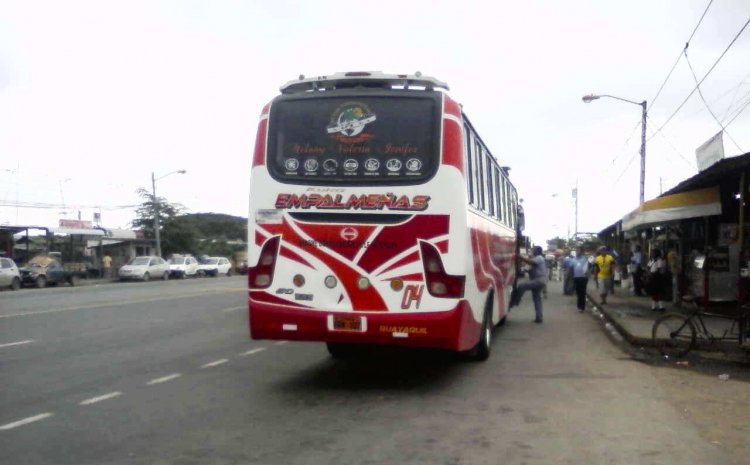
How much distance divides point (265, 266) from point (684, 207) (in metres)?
13.0

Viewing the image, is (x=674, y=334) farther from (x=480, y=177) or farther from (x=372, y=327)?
(x=372, y=327)

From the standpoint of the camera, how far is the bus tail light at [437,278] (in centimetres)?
923

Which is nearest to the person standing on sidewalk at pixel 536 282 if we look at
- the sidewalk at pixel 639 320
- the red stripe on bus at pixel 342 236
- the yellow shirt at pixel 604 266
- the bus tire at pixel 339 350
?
the sidewalk at pixel 639 320

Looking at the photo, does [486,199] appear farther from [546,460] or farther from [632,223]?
[632,223]

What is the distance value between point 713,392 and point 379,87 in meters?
5.36

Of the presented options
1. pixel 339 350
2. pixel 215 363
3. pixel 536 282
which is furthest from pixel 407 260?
pixel 536 282

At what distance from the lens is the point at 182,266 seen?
5644 centimetres

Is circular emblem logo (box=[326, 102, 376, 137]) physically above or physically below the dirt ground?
above

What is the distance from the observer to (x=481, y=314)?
11.2m

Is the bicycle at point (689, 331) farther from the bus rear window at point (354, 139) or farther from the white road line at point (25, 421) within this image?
the white road line at point (25, 421)

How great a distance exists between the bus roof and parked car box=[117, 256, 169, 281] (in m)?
42.0

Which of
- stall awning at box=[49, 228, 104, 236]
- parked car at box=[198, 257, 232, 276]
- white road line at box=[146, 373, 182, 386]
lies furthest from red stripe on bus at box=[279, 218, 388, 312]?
parked car at box=[198, 257, 232, 276]

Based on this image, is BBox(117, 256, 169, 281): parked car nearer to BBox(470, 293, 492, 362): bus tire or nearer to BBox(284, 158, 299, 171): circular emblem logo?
BBox(470, 293, 492, 362): bus tire

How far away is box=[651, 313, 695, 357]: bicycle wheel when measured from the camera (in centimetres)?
1255
